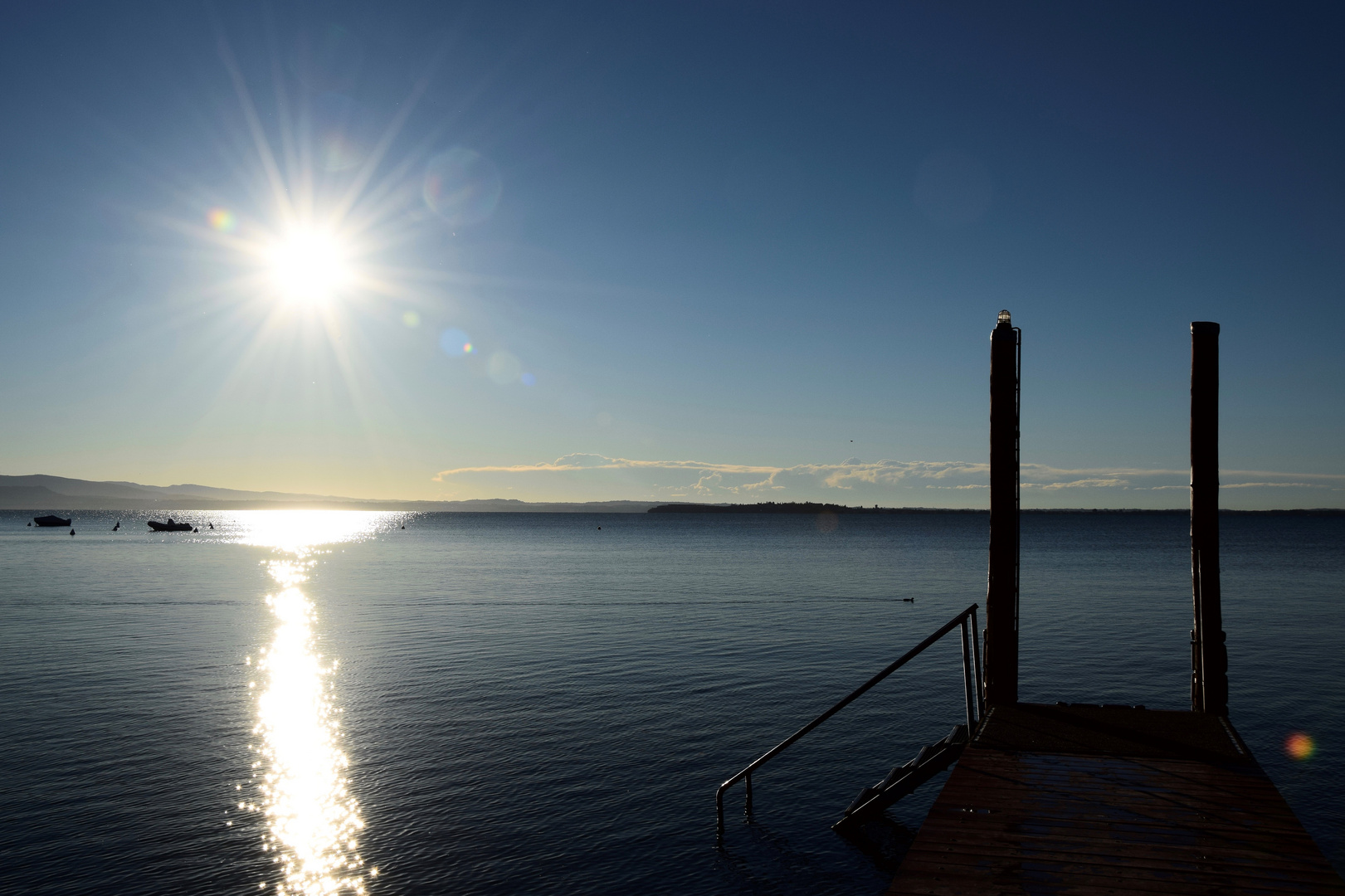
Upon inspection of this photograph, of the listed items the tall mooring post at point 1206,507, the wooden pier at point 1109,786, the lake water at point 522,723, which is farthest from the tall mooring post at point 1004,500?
the lake water at point 522,723

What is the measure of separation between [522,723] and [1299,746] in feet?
68.1

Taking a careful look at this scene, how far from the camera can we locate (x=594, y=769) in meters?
19.5

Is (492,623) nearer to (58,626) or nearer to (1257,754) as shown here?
(58,626)

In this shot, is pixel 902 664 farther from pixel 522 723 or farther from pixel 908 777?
pixel 522 723

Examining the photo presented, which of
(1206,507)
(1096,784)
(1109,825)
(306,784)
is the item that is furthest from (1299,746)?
(306,784)

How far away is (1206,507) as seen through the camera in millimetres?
13234

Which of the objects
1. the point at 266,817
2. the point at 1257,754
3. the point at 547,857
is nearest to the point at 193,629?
the point at 266,817

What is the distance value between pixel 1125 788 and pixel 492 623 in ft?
130

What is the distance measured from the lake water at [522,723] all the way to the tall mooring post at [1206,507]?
5.05m

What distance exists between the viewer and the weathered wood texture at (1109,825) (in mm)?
7258

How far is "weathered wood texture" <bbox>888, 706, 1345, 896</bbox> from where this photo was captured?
7.26 meters

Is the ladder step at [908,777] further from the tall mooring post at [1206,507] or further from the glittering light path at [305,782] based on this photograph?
the glittering light path at [305,782]

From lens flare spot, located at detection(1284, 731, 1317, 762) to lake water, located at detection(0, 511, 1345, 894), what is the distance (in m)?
0.24

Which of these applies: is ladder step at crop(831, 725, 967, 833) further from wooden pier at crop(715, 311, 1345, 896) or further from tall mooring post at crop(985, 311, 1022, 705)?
tall mooring post at crop(985, 311, 1022, 705)
